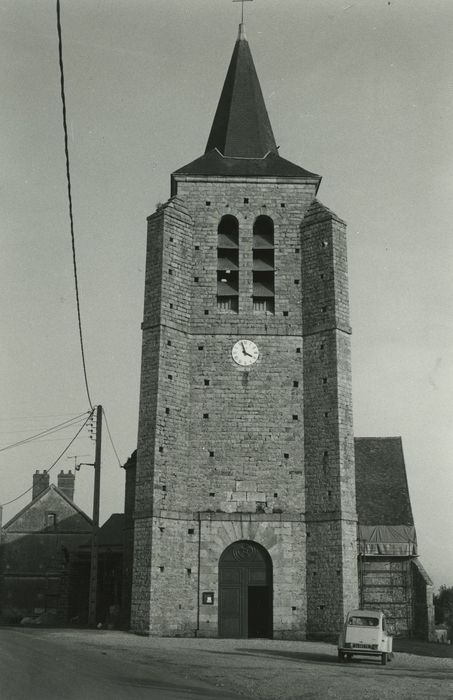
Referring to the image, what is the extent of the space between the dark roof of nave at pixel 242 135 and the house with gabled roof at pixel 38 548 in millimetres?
18652

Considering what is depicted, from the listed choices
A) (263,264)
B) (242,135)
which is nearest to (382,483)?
(263,264)

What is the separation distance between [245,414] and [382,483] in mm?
8400

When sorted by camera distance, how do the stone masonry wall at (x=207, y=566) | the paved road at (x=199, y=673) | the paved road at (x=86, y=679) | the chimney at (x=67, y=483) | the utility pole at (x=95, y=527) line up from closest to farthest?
the paved road at (x=86, y=679)
the paved road at (x=199, y=673)
the stone masonry wall at (x=207, y=566)
the utility pole at (x=95, y=527)
the chimney at (x=67, y=483)

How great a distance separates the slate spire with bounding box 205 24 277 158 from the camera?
27406 millimetres

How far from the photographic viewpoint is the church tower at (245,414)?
21875 mm

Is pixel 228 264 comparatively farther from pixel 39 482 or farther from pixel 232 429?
pixel 39 482

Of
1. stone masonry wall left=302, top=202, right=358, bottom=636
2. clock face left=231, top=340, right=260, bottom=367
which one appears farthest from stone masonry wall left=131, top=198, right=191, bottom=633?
stone masonry wall left=302, top=202, right=358, bottom=636

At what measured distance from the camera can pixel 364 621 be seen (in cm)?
1616

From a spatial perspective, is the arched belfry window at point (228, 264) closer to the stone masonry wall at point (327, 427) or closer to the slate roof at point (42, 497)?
the stone masonry wall at point (327, 427)

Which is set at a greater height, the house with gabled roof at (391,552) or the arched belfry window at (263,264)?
the arched belfry window at (263,264)

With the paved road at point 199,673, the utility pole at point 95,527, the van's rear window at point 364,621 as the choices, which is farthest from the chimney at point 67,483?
the van's rear window at point 364,621

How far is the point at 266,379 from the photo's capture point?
940 inches

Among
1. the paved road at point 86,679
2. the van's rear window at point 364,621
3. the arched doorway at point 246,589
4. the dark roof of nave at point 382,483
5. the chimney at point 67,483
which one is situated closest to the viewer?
the paved road at point 86,679

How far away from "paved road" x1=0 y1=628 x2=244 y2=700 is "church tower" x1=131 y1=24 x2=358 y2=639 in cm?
798
